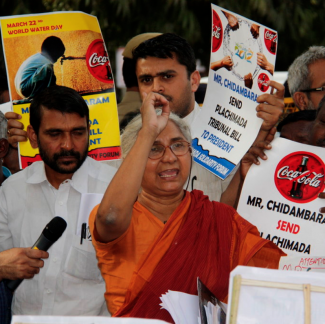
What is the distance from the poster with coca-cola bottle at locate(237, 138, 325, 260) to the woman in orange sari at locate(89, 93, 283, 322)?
257mm

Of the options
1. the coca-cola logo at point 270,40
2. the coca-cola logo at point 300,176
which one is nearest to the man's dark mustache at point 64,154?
the coca-cola logo at point 300,176

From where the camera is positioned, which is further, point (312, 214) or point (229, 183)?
point (229, 183)

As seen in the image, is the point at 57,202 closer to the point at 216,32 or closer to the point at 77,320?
the point at 216,32

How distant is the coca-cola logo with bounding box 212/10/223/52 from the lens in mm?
3285

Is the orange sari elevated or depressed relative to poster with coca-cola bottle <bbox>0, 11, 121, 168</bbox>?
depressed

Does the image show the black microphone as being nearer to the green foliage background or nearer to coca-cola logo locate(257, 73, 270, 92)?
coca-cola logo locate(257, 73, 270, 92)

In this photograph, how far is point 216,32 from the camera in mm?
3301

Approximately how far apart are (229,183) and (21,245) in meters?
1.14

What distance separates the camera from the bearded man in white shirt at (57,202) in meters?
3.06

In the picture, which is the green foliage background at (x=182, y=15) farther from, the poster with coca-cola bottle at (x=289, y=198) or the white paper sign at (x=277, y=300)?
the white paper sign at (x=277, y=300)

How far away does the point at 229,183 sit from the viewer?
134 inches

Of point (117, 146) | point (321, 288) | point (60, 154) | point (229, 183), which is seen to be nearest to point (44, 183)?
point (60, 154)

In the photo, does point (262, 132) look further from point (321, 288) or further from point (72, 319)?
point (72, 319)

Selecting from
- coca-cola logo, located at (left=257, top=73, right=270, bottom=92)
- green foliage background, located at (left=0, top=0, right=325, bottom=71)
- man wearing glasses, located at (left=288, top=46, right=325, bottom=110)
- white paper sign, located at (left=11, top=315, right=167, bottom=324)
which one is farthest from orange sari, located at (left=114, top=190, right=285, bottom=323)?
green foliage background, located at (left=0, top=0, right=325, bottom=71)
